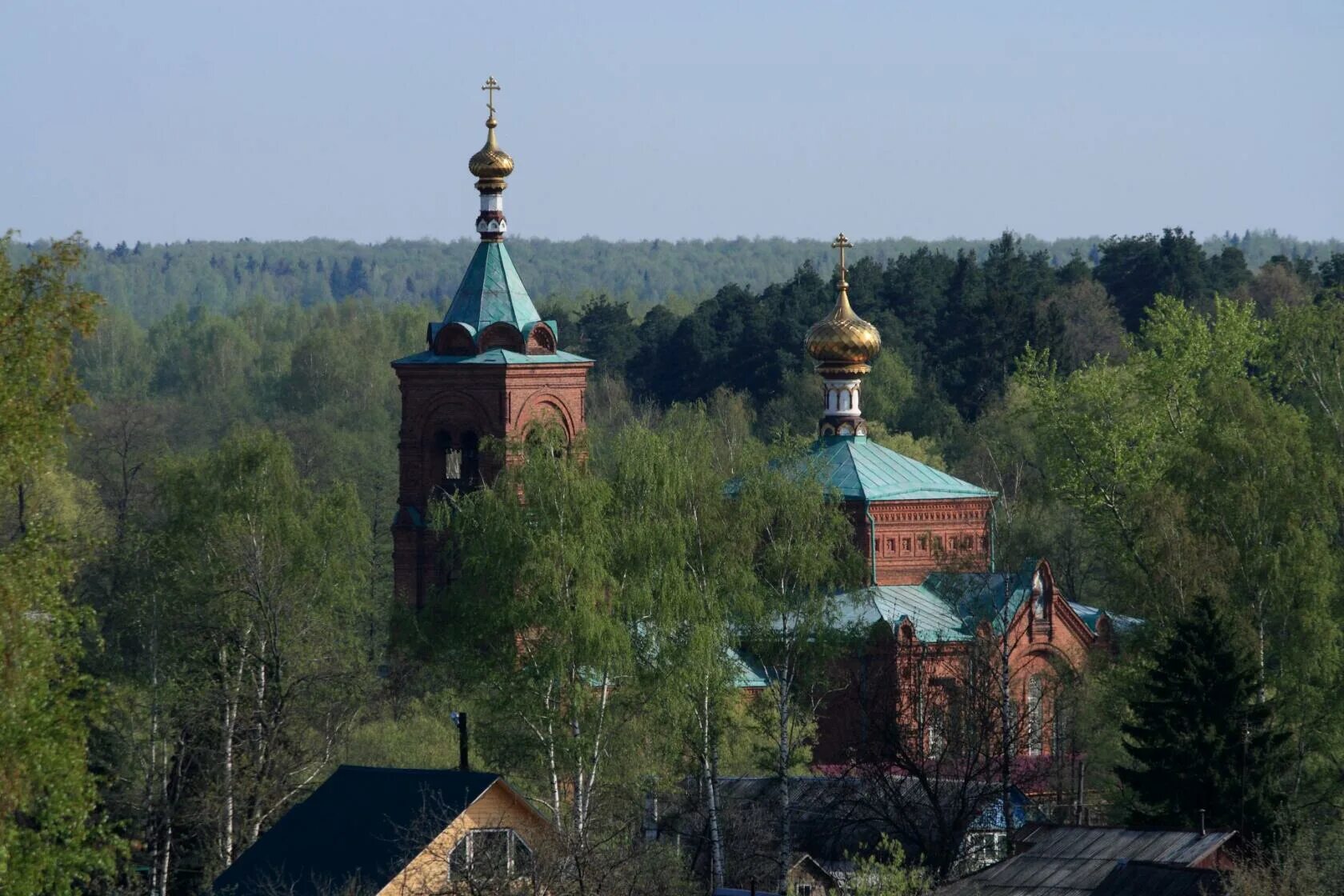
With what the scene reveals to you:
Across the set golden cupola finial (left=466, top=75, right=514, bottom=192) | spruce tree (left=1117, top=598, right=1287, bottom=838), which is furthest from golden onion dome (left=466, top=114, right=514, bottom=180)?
spruce tree (left=1117, top=598, right=1287, bottom=838)

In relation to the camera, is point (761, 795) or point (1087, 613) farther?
point (1087, 613)

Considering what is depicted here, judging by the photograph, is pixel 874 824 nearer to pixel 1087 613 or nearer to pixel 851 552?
pixel 851 552

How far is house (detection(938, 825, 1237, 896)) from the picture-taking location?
22.4 meters

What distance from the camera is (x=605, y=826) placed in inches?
1109

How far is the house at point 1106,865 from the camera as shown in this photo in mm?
22438

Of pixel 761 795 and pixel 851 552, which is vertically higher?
pixel 851 552

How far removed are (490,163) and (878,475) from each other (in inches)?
238

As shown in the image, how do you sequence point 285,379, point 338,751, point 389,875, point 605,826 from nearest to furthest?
point 389,875 < point 605,826 < point 338,751 < point 285,379

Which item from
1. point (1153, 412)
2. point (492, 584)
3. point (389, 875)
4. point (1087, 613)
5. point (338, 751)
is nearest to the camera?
point (389, 875)

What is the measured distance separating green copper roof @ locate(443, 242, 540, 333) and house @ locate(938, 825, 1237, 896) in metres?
13.8

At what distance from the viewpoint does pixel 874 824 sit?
29.6 metres

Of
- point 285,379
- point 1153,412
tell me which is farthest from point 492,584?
point 285,379

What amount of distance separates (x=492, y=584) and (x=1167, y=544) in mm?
6799

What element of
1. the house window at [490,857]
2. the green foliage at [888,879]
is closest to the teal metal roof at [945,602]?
the green foliage at [888,879]
